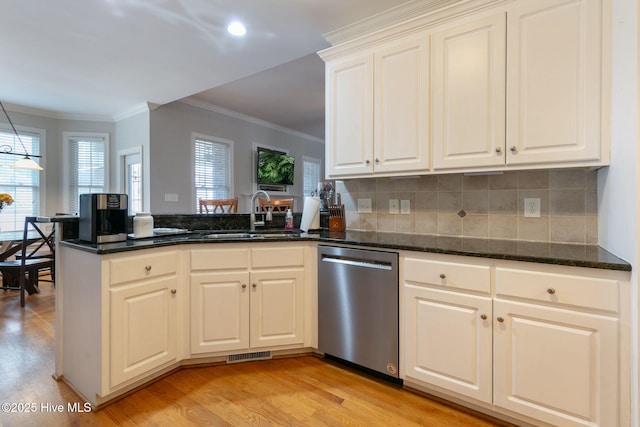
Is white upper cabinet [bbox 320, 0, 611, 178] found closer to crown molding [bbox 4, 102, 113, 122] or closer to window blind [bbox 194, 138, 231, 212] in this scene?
window blind [bbox 194, 138, 231, 212]

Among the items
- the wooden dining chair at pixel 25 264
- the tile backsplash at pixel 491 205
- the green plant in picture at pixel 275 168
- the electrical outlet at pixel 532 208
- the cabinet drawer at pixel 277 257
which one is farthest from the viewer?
the green plant in picture at pixel 275 168

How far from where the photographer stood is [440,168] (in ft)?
6.63

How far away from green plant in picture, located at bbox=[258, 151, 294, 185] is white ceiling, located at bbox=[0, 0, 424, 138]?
153 centimetres

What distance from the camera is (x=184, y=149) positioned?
5105 millimetres

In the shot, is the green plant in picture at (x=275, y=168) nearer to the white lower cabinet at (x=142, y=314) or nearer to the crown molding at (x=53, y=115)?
the crown molding at (x=53, y=115)

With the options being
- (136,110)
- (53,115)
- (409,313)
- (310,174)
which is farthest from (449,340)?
(53,115)

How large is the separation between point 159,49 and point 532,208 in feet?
10.8

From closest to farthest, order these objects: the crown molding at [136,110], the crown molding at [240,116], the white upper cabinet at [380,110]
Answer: the white upper cabinet at [380,110]
the crown molding at [136,110]
the crown molding at [240,116]

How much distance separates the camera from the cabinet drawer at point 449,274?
163 centimetres

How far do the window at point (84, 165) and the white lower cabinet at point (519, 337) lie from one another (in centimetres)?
561

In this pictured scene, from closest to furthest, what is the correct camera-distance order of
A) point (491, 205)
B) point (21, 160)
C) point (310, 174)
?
point (491, 205)
point (21, 160)
point (310, 174)

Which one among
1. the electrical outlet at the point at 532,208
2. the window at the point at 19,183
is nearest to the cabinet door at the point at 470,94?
the electrical outlet at the point at 532,208

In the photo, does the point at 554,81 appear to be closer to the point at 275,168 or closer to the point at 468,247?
the point at 468,247

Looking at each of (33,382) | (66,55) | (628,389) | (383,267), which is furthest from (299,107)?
(628,389)
